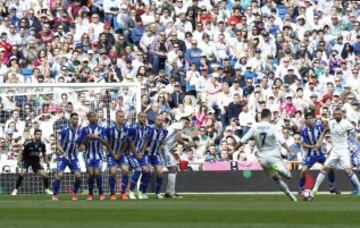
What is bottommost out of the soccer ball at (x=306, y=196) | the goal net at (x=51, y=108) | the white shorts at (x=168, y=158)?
the soccer ball at (x=306, y=196)

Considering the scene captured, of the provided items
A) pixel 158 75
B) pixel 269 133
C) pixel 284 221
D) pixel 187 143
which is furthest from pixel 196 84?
pixel 284 221

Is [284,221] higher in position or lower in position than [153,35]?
lower

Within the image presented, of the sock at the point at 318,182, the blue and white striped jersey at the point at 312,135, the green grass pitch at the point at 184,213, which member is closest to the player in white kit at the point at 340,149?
the sock at the point at 318,182

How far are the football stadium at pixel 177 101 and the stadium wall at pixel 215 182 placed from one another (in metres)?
0.04

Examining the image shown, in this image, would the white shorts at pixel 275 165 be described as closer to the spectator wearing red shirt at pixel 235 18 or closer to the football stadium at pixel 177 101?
the football stadium at pixel 177 101

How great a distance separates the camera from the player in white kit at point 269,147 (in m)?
29.5

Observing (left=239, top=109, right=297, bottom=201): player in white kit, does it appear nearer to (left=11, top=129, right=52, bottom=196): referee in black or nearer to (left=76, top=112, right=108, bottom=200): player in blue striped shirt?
(left=76, top=112, right=108, bottom=200): player in blue striped shirt

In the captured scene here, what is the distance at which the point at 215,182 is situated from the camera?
37.3 m

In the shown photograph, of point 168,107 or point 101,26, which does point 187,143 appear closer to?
point 168,107

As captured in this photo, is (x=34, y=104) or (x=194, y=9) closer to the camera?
(x=34, y=104)

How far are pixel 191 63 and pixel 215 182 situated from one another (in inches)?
228

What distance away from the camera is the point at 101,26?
42.3 meters

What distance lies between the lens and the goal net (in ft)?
123

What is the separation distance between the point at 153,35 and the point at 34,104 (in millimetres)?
5848
